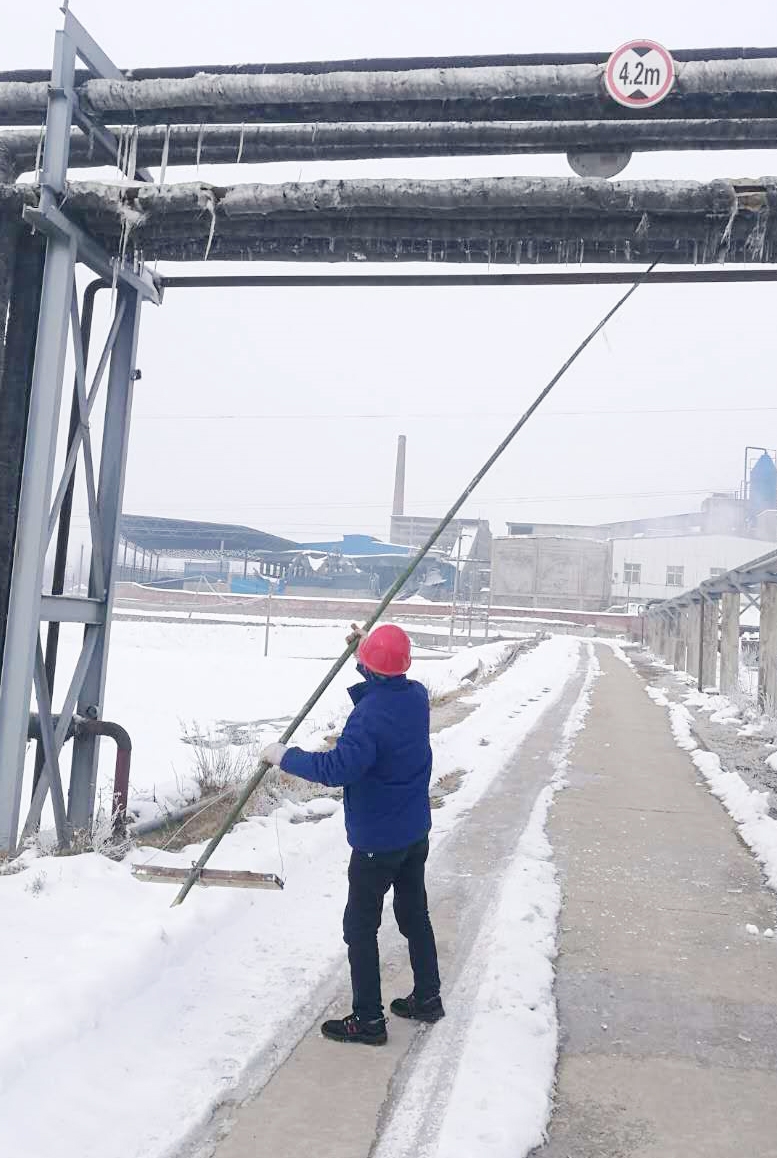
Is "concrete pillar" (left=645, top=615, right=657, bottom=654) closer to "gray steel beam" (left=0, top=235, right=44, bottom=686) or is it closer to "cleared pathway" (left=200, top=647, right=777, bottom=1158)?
"cleared pathway" (left=200, top=647, right=777, bottom=1158)

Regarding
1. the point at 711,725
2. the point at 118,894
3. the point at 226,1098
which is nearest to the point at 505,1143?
the point at 226,1098

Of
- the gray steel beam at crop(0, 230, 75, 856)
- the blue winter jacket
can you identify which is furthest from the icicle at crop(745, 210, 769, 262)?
the gray steel beam at crop(0, 230, 75, 856)

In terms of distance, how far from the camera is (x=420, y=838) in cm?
463

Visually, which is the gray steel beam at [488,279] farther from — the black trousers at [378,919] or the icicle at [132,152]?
the black trousers at [378,919]

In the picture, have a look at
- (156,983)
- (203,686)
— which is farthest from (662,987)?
(203,686)

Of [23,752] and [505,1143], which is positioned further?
[23,752]

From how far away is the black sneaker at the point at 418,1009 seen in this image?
4637mm

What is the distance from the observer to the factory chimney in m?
102

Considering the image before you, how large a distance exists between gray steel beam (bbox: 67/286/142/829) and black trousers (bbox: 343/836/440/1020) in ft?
11.0

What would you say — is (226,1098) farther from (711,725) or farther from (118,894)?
(711,725)

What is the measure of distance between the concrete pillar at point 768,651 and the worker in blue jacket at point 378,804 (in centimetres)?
1386

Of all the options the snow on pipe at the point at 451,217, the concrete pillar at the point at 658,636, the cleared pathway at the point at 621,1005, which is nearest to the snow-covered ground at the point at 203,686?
the cleared pathway at the point at 621,1005

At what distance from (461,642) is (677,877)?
41.2m

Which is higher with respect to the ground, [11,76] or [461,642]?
[11,76]
